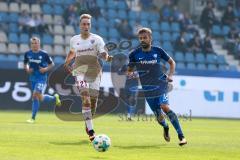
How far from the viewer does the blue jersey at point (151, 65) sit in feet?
48.5

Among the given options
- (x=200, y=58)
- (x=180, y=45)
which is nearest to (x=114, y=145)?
(x=180, y=45)

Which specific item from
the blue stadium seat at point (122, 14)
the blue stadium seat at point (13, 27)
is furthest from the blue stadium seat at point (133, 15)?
the blue stadium seat at point (13, 27)

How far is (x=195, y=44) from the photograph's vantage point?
112 feet

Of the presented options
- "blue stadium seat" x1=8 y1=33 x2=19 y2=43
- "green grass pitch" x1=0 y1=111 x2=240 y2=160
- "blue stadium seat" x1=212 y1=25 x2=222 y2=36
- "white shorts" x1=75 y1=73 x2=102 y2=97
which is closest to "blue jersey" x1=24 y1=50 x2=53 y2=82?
"green grass pitch" x1=0 y1=111 x2=240 y2=160

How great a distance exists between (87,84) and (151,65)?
1449mm

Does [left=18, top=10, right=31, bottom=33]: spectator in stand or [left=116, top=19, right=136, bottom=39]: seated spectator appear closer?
[left=18, top=10, right=31, bottom=33]: spectator in stand

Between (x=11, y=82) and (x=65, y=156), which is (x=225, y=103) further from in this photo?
(x=65, y=156)

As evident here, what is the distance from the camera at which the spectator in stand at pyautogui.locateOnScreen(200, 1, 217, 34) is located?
35625 mm

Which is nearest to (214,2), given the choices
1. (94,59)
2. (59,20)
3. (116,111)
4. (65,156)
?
(59,20)

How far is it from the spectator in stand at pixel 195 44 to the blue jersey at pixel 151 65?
19.0 m

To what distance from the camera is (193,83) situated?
Result: 28.6 meters

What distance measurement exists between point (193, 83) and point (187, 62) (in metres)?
5.34

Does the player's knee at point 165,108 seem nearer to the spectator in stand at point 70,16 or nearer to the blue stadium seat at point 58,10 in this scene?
the spectator in stand at point 70,16

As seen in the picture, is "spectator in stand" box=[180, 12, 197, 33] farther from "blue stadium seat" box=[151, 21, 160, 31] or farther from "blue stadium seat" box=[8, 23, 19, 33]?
"blue stadium seat" box=[8, 23, 19, 33]
